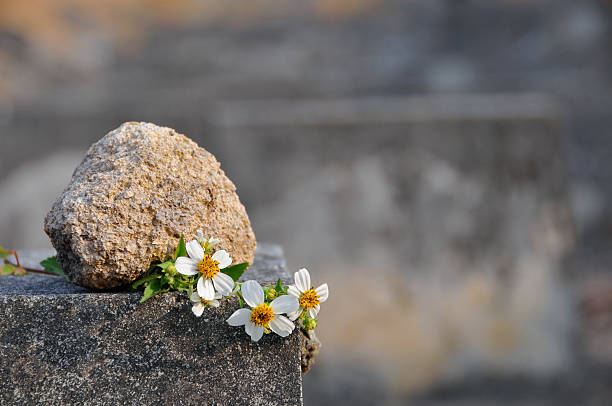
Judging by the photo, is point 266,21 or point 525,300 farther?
point 266,21

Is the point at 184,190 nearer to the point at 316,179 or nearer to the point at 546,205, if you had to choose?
the point at 316,179

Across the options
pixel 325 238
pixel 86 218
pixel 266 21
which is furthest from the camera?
pixel 266 21

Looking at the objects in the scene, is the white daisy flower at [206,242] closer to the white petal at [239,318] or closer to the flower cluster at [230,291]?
the flower cluster at [230,291]

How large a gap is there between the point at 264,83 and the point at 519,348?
7150 mm

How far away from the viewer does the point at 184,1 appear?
35.4 feet

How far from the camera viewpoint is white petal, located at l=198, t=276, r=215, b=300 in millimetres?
1255

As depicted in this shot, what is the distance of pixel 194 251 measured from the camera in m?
1.28

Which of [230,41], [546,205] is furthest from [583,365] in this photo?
[230,41]

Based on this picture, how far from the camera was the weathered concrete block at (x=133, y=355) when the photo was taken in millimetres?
1272

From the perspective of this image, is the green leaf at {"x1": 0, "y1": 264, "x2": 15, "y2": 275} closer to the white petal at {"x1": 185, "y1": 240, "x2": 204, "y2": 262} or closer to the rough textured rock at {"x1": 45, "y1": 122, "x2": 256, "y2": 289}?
the rough textured rock at {"x1": 45, "y1": 122, "x2": 256, "y2": 289}

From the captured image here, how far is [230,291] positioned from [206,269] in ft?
0.21

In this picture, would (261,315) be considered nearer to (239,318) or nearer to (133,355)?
(239,318)

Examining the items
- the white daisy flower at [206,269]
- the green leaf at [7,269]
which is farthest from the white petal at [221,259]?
the green leaf at [7,269]

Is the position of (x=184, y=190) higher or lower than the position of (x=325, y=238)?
lower
